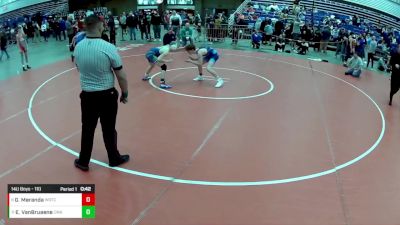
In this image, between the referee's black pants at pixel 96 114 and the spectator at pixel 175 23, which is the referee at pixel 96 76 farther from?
the spectator at pixel 175 23

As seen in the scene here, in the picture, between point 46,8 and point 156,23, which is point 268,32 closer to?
point 156,23

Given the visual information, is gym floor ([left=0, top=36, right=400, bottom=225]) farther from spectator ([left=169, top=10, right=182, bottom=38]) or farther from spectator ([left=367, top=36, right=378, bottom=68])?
spectator ([left=169, top=10, right=182, bottom=38])

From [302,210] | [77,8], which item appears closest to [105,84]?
[302,210]

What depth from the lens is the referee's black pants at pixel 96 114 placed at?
5695mm

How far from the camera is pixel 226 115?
9.17m

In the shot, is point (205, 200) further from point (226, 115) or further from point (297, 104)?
point (297, 104)

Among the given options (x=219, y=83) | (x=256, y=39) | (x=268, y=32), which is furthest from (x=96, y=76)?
(x=268, y=32)

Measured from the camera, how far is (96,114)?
5.82 m

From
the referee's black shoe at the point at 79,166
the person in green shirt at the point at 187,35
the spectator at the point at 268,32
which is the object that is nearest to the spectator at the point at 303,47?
the spectator at the point at 268,32
